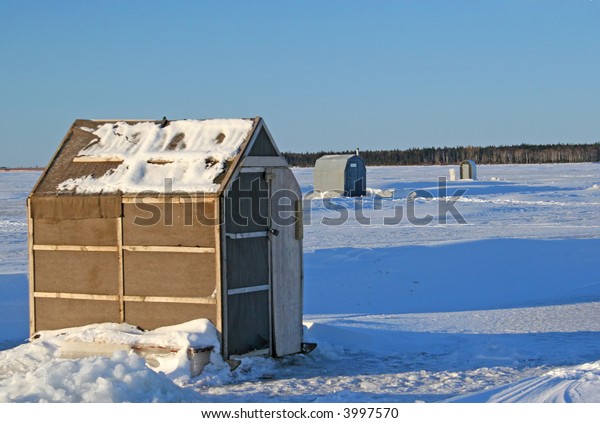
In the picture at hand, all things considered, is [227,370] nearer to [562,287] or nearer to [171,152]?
[171,152]

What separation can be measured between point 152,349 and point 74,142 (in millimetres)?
3284

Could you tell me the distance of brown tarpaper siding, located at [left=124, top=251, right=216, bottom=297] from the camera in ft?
32.2

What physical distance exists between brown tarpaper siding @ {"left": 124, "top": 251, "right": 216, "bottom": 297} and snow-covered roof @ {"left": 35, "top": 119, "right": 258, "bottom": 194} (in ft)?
2.58

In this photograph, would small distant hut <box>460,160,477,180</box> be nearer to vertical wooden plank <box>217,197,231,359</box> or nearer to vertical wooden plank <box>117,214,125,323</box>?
vertical wooden plank <box>117,214,125,323</box>

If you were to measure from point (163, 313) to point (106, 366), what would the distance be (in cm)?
227

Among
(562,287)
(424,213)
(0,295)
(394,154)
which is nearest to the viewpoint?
(0,295)

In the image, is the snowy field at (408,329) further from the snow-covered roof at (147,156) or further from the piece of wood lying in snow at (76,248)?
the snow-covered roof at (147,156)

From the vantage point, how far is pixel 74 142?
36.9 ft

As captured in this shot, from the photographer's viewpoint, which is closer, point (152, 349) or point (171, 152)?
point (152, 349)

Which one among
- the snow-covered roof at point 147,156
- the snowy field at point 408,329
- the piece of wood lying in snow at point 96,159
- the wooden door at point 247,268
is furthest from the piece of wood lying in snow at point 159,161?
the snowy field at point 408,329

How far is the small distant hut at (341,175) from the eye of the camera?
3850 cm

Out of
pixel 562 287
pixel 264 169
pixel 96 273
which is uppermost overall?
pixel 264 169

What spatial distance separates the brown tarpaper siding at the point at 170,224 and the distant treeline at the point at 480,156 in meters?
91.7

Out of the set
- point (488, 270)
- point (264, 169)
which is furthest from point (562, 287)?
point (264, 169)
